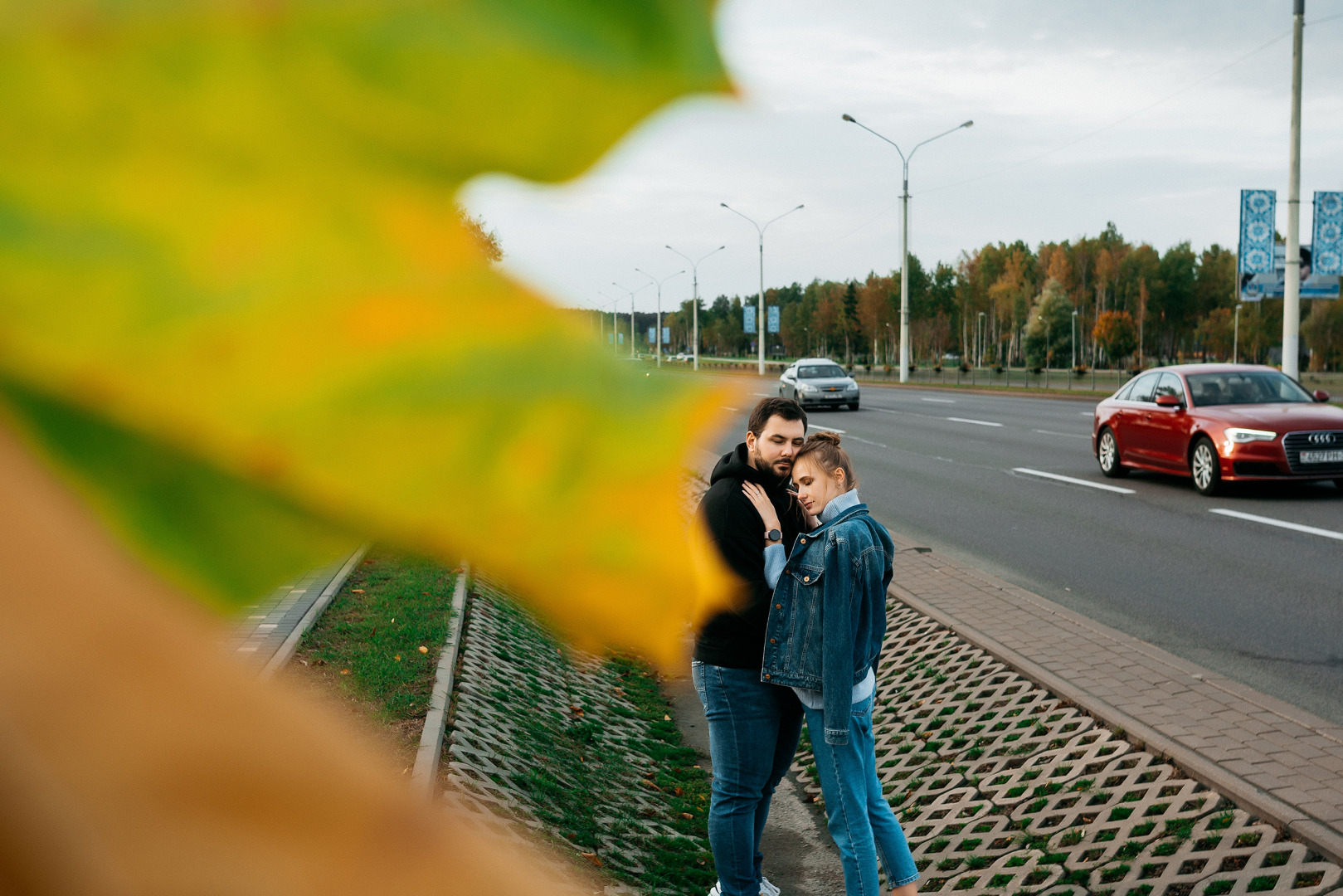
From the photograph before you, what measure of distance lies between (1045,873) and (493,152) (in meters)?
4.67

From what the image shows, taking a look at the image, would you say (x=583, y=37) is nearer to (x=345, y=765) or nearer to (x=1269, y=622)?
(x=345, y=765)

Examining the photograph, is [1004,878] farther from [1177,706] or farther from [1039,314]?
[1039,314]

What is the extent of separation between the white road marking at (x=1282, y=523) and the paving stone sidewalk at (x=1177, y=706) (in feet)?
13.1

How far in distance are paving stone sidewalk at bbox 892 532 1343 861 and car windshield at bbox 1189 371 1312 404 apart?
251 inches

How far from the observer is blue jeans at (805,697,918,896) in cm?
407

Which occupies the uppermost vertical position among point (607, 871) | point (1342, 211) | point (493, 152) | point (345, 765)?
point (1342, 211)

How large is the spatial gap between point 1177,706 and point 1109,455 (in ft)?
31.2

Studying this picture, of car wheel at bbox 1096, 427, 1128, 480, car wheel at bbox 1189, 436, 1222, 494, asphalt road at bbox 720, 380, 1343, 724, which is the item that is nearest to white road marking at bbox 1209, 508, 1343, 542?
asphalt road at bbox 720, 380, 1343, 724

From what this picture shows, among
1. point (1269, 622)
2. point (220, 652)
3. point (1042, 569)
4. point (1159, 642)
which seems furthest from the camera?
point (1042, 569)

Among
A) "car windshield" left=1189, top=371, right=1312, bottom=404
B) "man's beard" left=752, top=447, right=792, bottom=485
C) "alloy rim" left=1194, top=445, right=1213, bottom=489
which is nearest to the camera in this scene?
"man's beard" left=752, top=447, right=792, bottom=485

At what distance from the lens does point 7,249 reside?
0.68 ft

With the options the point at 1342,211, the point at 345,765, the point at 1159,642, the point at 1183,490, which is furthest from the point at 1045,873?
the point at 1342,211

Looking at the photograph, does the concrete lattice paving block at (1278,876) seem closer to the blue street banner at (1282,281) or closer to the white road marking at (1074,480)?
the white road marking at (1074,480)

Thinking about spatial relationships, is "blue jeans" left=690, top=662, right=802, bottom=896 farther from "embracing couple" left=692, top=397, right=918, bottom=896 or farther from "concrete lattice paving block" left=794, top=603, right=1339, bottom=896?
"concrete lattice paving block" left=794, top=603, right=1339, bottom=896
